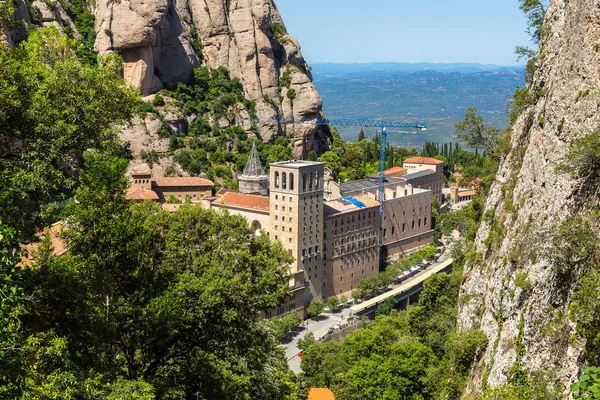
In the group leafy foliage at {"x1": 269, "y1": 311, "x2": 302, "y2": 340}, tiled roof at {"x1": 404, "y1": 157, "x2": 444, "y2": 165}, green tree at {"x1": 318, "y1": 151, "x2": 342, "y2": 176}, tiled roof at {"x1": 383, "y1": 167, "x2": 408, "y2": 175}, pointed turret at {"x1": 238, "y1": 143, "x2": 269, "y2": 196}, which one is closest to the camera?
leafy foliage at {"x1": 269, "y1": 311, "x2": 302, "y2": 340}

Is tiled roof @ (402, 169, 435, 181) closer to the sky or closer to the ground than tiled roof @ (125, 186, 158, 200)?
closer to the ground

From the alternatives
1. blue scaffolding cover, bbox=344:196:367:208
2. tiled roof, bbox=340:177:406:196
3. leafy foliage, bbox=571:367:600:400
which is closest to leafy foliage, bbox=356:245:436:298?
blue scaffolding cover, bbox=344:196:367:208

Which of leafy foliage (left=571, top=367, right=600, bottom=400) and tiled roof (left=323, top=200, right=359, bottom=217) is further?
tiled roof (left=323, top=200, right=359, bottom=217)

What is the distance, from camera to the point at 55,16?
96375 mm

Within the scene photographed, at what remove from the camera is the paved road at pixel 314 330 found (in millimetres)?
62544

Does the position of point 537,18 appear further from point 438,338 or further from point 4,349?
point 4,349

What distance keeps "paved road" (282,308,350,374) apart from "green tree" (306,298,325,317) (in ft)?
2.41

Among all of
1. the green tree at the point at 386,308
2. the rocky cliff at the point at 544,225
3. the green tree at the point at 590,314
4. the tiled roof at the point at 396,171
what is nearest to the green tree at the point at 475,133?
the rocky cliff at the point at 544,225

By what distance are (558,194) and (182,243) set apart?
11.9 m

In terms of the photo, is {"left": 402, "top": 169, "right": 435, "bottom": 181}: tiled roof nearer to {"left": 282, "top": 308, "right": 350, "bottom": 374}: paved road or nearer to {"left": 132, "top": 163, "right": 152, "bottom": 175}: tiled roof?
{"left": 282, "top": 308, "right": 350, "bottom": 374}: paved road

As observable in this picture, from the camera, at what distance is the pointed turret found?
87250 mm

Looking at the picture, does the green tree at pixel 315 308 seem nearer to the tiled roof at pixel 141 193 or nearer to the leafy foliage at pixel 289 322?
the leafy foliage at pixel 289 322

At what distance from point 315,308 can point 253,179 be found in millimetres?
19070

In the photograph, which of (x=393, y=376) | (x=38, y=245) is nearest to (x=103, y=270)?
(x=38, y=245)
